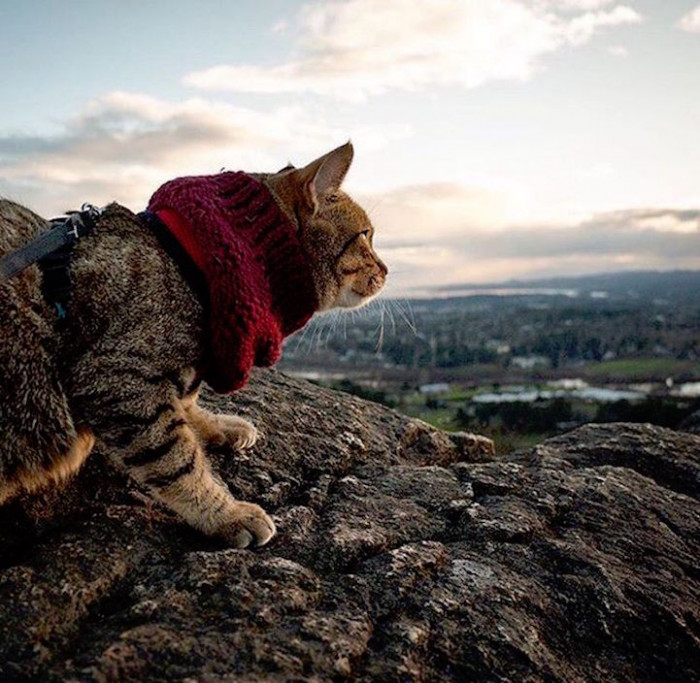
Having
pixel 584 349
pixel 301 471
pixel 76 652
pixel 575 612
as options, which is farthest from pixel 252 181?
pixel 584 349

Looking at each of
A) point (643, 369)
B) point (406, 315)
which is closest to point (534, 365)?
point (643, 369)

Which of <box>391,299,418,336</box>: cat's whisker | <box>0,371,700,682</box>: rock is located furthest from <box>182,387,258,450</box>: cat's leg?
<box>391,299,418,336</box>: cat's whisker

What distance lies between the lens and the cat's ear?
4.31 meters

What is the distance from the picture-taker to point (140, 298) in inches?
141

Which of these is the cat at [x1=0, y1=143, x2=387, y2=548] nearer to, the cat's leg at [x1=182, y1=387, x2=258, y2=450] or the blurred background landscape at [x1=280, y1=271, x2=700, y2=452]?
the cat's leg at [x1=182, y1=387, x2=258, y2=450]

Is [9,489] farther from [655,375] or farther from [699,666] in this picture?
[655,375]

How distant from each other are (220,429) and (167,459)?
979 mm

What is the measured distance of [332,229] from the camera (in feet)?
15.1

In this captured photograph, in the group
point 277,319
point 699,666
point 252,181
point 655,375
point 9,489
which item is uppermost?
point 252,181

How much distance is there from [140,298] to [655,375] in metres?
71.3

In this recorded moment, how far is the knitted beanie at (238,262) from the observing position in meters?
3.68

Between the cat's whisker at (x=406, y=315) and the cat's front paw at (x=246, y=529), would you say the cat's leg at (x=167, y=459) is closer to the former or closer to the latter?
the cat's front paw at (x=246, y=529)

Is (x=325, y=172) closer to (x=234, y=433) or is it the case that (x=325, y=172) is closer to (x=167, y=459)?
(x=234, y=433)

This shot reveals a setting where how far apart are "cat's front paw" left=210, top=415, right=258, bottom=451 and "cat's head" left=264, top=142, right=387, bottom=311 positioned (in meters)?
1.07
